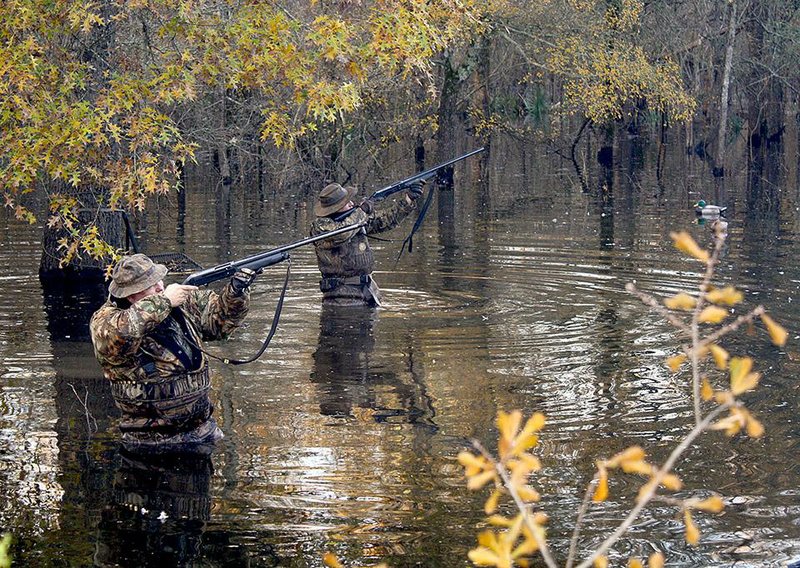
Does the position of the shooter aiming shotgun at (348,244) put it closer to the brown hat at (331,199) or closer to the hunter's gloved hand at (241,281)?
the brown hat at (331,199)

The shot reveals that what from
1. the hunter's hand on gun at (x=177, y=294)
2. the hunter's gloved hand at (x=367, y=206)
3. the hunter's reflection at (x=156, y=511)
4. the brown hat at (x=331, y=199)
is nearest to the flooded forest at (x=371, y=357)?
the hunter's reflection at (x=156, y=511)

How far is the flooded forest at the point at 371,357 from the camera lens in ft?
21.7

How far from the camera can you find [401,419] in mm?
9453

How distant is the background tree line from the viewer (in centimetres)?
1262

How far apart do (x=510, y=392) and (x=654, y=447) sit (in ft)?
6.29

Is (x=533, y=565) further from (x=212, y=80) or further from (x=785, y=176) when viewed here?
(x=785, y=176)

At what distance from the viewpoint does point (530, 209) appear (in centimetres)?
2723

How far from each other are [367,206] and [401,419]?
16.8ft

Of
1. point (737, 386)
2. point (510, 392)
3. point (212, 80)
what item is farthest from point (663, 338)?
point (737, 386)

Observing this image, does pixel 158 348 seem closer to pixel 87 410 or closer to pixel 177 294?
pixel 177 294

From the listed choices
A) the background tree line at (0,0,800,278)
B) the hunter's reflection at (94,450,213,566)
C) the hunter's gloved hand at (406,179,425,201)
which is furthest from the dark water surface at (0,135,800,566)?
the background tree line at (0,0,800,278)

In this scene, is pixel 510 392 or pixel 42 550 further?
pixel 510 392

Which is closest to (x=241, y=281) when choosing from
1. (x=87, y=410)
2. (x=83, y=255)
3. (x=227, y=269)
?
(x=227, y=269)

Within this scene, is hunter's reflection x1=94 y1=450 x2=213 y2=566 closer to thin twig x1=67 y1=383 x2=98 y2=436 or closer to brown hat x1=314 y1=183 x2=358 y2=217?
thin twig x1=67 y1=383 x2=98 y2=436
